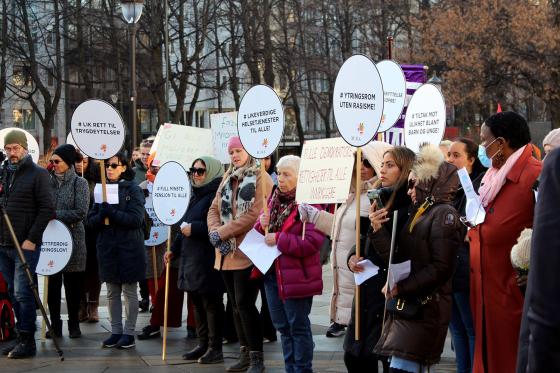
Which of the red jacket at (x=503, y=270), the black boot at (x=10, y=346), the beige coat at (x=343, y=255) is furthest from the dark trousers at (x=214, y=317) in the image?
the red jacket at (x=503, y=270)

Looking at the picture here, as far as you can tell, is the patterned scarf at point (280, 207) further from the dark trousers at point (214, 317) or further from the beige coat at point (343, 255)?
the dark trousers at point (214, 317)

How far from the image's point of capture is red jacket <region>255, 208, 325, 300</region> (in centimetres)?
714

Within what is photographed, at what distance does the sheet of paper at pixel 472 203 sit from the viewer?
18.2 ft

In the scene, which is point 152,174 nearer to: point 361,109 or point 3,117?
point 361,109

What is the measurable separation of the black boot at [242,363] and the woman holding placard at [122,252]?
1.56m

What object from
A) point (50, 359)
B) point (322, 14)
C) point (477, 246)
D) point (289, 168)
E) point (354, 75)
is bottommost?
point (50, 359)

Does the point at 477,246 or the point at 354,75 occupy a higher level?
the point at 354,75

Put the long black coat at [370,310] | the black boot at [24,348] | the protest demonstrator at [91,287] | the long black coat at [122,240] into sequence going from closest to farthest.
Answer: the long black coat at [370,310], the black boot at [24,348], the long black coat at [122,240], the protest demonstrator at [91,287]

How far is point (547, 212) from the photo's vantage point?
7.41 ft

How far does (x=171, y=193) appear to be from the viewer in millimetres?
9039

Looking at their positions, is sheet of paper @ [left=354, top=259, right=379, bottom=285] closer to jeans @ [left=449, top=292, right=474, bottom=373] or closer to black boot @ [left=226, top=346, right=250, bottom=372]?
jeans @ [left=449, top=292, right=474, bottom=373]

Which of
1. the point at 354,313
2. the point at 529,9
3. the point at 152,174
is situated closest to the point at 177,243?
the point at 152,174

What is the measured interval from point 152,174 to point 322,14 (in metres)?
36.9

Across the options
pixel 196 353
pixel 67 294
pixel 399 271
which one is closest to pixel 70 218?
pixel 67 294
